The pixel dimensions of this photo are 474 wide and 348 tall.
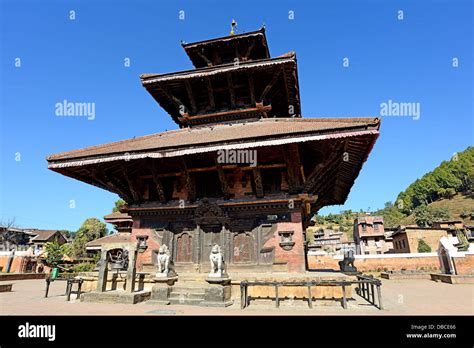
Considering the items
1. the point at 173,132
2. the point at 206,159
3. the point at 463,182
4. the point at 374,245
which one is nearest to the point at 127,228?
the point at 173,132

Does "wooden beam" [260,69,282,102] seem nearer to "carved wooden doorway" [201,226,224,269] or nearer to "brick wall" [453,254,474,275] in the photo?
"carved wooden doorway" [201,226,224,269]

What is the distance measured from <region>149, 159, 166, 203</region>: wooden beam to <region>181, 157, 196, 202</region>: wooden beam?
110cm

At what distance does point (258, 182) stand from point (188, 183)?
305 centimetres

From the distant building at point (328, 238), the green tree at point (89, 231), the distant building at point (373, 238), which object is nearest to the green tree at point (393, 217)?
the distant building at point (328, 238)

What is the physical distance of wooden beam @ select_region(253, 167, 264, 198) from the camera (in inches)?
441

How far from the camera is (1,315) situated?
7.62 m

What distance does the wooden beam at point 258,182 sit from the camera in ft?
36.7

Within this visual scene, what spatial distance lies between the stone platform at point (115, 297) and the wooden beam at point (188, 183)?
4150 millimetres

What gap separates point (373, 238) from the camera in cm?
6144

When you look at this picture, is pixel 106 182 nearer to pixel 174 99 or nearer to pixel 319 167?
pixel 174 99

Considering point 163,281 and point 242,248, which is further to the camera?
point 242,248

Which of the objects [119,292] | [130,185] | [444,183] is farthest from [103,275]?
[444,183]

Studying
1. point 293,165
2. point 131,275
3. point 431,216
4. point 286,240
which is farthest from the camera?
point 431,216
